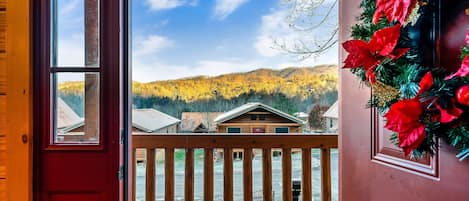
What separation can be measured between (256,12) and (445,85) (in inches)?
81.5

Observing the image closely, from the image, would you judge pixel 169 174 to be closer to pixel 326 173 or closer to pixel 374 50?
pixel 326 173

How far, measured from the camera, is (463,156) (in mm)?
678

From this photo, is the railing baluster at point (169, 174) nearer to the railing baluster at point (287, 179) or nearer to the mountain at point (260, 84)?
the mountain at point (260, 84)

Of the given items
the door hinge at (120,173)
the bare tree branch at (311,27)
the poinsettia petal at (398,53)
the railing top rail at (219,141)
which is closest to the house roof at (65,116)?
the door hinge at (120,173)

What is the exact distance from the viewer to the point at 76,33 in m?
1.43

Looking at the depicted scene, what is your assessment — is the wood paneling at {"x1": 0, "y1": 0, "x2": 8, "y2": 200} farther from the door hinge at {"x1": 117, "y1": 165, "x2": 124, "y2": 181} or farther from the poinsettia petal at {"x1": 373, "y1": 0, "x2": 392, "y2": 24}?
the poinsettia petal at {"x1": 373, "y1": 0, "x2": 392, "y2": 24}

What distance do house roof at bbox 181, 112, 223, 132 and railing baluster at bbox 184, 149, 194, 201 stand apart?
11.4 inches

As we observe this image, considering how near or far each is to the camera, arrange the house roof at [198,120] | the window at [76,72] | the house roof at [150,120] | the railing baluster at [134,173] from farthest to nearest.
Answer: the house roof at [198,120]
the house roof at [150,120]
the railing baluster at [134,173]
the window at [76,72]

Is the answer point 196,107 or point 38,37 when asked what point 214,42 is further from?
point 38,37

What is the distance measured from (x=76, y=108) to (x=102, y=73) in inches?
8.0

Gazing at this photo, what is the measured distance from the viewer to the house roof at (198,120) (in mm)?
2494

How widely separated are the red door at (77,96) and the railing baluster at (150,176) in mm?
779

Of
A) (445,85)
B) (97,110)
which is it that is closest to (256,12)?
(97,110)

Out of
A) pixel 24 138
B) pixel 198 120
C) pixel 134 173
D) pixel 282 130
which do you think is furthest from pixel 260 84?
pixel 24 138
